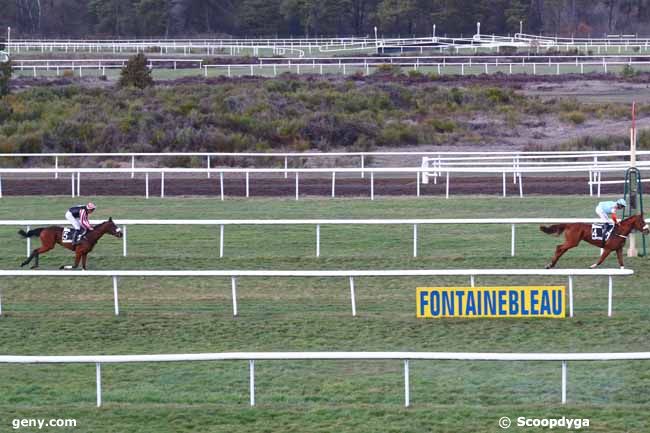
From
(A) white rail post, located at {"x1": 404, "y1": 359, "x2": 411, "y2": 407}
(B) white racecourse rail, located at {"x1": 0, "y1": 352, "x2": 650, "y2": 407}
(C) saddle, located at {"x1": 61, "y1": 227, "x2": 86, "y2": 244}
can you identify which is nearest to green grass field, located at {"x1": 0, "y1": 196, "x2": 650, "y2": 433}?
(A) white rail post, located at {"x1": 404, "y1": 359, "x2": 411, "y2": 407}

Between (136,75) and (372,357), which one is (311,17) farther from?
(372,357)

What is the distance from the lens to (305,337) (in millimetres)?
Result: 10875

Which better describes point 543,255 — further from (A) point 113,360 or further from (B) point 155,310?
(A) point 113,360

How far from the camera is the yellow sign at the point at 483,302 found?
11586 millimetres

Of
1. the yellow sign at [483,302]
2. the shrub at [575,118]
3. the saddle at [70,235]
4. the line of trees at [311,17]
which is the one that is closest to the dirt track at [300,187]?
the saddle at [70,235]

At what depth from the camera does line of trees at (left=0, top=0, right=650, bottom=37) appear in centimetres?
6938

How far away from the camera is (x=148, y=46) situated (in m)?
61.1

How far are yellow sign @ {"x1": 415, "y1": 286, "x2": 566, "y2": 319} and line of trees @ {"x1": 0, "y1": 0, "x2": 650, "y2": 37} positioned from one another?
Answer: 58.3 meters

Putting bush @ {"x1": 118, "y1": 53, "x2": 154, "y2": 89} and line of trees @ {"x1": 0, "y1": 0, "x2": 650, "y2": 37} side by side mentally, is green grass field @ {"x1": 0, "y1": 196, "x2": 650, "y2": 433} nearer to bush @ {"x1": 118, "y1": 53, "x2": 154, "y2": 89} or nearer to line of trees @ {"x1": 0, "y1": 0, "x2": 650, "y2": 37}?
bush @ {"x1": 118, "y1": 53, "x2": 154, "y2": 89}

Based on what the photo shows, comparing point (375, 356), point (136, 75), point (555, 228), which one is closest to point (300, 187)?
point (555, 228)

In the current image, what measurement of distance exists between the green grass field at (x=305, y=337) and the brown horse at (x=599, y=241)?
0.36 m

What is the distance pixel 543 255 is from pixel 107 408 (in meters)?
8.00

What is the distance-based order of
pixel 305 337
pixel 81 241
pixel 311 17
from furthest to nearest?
pixel 311 17, pixel 81 241, pixel 305 337

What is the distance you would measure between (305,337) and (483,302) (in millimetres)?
1916
